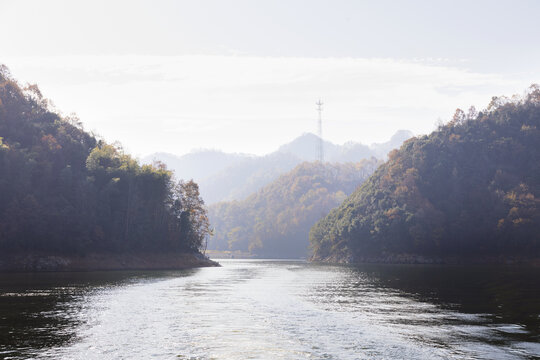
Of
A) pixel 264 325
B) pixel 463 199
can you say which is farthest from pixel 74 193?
pixel 463 199

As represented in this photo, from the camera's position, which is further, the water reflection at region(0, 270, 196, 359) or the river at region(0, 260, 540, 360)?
the water reflection at region(0, 270, 196, 359)

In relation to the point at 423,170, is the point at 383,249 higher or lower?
lower

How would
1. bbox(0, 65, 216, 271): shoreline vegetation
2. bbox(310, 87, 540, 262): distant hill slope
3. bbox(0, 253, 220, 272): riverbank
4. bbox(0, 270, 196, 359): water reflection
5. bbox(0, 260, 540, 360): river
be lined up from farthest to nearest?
bbox(310, 87, 540, 262): distant hill slope < bbox(0, 65, 216, 271): shoreline vegetation < bbox(0, 253, 220, 272): riverbank < bbox(0, 270, 196, 359): water reflection < bbox(0, 260, 540, 360): river

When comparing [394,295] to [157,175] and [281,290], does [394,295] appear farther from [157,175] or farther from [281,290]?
[157,175]

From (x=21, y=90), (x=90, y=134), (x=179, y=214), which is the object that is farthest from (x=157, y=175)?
(x=21, y=90)

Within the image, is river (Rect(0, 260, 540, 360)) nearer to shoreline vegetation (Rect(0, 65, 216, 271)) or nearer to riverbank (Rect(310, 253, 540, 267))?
shoreline vegetation (Rect(0, 65, 216, 271))

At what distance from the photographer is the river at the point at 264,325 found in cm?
2352

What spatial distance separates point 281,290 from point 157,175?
75998mm

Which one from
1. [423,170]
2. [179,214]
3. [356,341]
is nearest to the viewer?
[356,341]

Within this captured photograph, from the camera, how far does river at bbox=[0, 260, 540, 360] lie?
77.2ft

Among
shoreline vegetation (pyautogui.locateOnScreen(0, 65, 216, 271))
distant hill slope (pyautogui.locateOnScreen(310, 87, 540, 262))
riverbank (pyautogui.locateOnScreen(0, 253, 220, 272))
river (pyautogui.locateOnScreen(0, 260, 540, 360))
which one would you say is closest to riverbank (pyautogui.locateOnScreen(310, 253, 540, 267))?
distant hill slope (pyautogui.locateOnScreen(310, 87, 540, 262))

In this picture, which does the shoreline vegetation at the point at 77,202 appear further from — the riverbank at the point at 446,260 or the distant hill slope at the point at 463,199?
the distant hill slope at the point at 463,199

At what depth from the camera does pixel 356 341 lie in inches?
1038

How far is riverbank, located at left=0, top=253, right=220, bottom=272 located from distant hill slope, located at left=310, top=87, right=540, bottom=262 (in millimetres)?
74118
